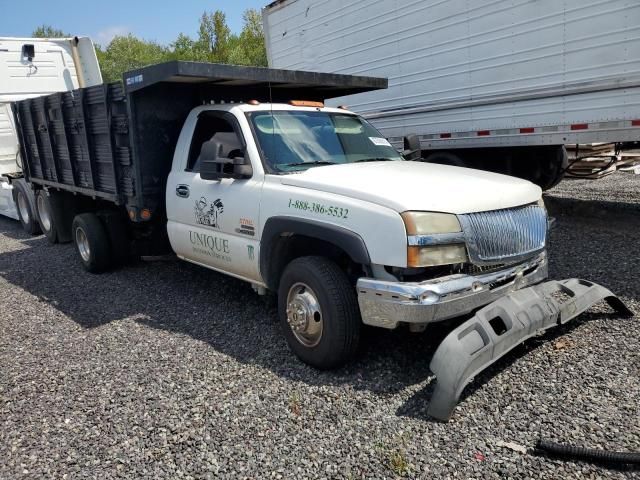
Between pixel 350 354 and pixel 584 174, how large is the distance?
7.41m

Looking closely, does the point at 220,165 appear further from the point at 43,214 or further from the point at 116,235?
the point at 43,214

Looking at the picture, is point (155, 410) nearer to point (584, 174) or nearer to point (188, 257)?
point (188, 257)

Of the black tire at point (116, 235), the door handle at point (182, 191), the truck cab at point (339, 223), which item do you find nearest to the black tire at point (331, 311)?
the truck cab at point (339, 223)

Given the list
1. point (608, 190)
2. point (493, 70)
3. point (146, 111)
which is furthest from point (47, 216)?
point (608, 190)

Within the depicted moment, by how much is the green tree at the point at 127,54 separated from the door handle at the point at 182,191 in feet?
165

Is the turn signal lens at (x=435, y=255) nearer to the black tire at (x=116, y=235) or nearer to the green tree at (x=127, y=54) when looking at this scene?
the black tire at (x=116, y=235)

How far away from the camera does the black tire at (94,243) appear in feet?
21.2

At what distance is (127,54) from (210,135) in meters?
54.2

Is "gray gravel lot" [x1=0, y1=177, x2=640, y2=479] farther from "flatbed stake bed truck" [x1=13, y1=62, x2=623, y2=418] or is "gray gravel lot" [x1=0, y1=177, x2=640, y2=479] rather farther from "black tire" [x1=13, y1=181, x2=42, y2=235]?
"black tire" [x1=13, y1=181, x2=42, y2=235]

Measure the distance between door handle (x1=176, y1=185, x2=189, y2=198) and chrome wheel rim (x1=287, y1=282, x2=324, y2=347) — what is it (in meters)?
1.73

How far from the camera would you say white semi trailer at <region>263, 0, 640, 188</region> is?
246 inches

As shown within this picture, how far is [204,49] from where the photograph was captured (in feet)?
135

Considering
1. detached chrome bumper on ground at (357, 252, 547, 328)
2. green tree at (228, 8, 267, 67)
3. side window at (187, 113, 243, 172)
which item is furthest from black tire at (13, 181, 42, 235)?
green tree at (228, 8, 267, 67)

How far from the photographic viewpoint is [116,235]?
659 cm
